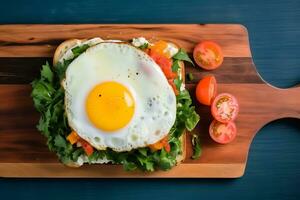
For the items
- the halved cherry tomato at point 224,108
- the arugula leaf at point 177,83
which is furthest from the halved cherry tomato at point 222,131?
the arugula leaf at point 177,83

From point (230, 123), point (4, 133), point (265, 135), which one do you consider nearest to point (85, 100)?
point (4, 133)

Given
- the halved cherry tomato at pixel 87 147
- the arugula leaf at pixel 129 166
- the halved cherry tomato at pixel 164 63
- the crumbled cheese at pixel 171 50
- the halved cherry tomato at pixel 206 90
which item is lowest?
the arugula leaf at pixel 129 166

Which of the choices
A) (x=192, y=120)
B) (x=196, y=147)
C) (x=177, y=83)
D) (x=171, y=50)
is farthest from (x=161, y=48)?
(x=196, y=147)

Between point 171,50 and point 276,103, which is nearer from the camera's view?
point 171,50

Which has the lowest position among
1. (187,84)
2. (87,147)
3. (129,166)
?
(129,166)

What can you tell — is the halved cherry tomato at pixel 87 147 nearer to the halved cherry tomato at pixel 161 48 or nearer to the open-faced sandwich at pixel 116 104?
the open-faced sandwich at pixel 116 104

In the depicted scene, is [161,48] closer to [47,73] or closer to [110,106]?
[110,106]

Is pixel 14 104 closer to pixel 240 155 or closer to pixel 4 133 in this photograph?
pixel 4 133
